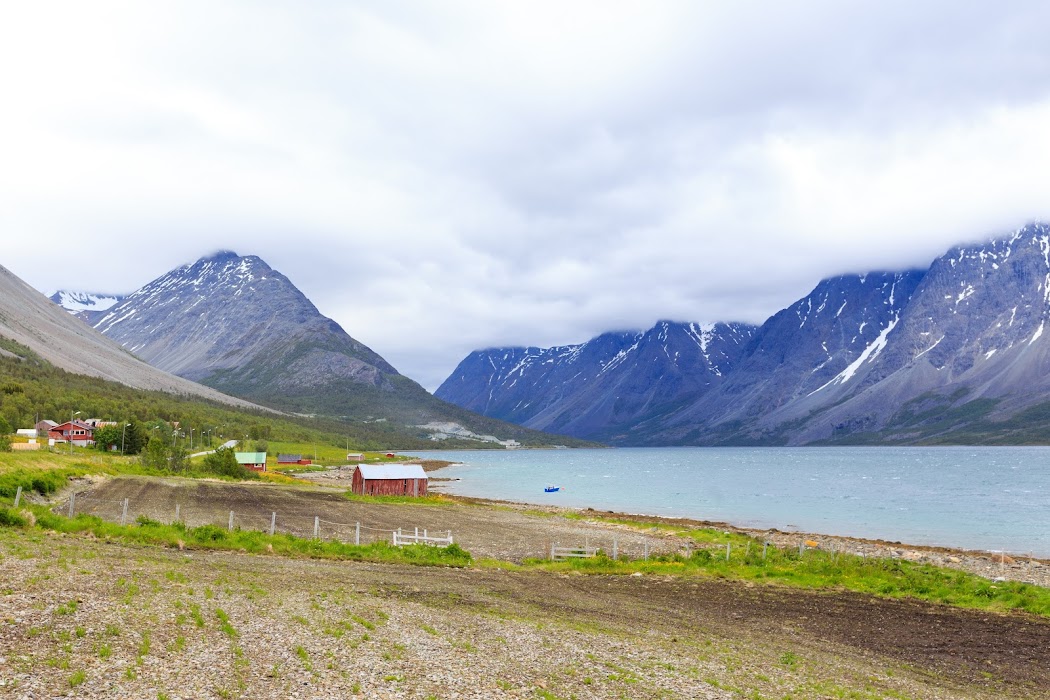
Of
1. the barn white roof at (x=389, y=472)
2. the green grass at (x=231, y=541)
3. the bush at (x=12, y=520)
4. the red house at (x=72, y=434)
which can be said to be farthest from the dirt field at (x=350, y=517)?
the red house at (x=72, y=434)

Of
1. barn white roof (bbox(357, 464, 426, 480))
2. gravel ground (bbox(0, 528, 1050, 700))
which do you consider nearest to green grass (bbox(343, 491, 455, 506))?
barn white roof (bbox(357, 464, 426, 480))

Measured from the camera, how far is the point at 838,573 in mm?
41375

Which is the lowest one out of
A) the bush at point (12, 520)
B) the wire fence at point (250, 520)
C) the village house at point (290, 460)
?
the village house at point (290, 460)

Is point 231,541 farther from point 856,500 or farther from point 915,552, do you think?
point 856,500

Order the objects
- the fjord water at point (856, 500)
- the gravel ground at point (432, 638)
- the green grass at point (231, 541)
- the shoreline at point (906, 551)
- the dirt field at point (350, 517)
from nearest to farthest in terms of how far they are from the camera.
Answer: the gravel ground at point (432, 638), the green grass at point (231, 541), the shoreline at point (906, 551), the dirt field at point (350, 517), the fjord water at point (856, 500)

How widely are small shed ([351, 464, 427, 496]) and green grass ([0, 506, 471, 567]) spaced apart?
185ft

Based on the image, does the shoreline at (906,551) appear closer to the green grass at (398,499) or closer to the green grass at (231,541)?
the green grass at (398,499)

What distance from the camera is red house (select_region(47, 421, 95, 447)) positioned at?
152m

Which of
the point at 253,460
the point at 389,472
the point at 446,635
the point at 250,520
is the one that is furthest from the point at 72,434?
the point at 446,635

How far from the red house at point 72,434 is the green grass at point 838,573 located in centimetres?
14156

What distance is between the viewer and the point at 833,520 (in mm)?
88438

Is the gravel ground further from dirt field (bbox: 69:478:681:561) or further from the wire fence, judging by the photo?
Result: dirt field (bbox: 69:478:681:561)

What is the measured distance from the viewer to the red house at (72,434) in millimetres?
152000

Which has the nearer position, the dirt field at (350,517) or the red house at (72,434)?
the dirt field at (350,517)
